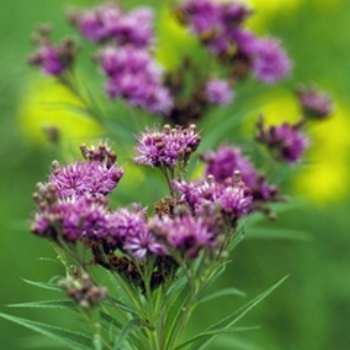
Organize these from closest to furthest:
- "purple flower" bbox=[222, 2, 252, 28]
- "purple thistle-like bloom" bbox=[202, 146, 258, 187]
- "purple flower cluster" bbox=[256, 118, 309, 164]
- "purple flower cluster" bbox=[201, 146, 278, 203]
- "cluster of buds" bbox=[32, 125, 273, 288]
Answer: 1. "cluster of buds" bbox=[32, 125, 273, 288]
2. "purple flower cluster" bbox=[201, 146, 278, 203]
3. "purple thistle-like bloom" bbox=[202, 146, 258, 187]
4. "purple flower cluster" bbox=[256, 118, 309, 164]
5. "purple flower" bbox=[222, 2, 252, 28]

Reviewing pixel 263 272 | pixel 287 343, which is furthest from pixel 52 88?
pixel 287 343

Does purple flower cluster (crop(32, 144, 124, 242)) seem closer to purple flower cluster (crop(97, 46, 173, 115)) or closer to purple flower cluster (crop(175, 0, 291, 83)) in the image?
purple flower cluster (crop(97, 46, 173, 115))

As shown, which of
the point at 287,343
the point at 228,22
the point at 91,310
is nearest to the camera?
the point at 91,310

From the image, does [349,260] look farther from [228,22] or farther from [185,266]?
[185,266]

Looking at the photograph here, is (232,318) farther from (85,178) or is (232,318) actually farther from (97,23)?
(97,23)

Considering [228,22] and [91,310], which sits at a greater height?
[228,22]

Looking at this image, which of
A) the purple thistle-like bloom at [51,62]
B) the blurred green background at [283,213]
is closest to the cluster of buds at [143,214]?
the blurred green background at [283,213]

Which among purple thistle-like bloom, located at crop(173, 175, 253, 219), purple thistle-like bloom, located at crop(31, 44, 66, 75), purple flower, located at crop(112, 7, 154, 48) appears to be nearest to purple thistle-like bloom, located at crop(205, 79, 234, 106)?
purple flower, located at crop(112, 7, 154, 48)
